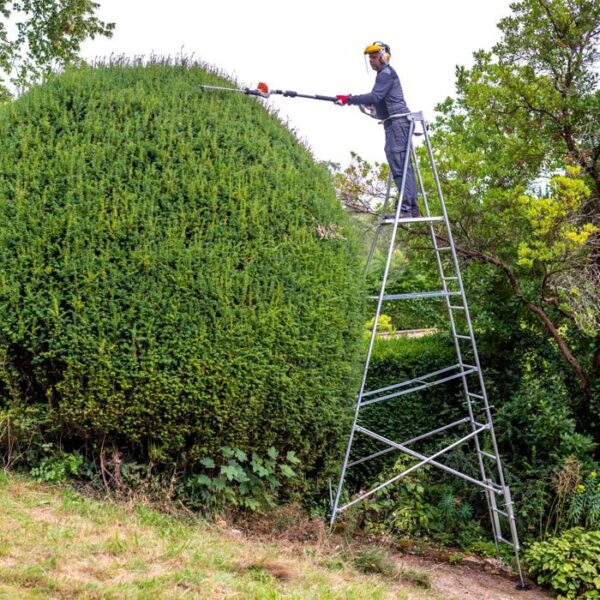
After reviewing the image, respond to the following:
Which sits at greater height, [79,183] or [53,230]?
[79,183]

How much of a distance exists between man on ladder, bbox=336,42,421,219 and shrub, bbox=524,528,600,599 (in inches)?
126

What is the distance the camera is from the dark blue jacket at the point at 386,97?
6242 millimetres

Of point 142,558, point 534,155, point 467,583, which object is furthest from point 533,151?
point 142,558

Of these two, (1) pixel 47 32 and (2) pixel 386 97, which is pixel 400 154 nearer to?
(2) pixel 386 97

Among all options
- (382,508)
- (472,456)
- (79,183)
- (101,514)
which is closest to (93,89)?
(79,183)

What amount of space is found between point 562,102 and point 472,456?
151 inches

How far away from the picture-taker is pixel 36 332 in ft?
16.9

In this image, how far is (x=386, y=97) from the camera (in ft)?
21.1

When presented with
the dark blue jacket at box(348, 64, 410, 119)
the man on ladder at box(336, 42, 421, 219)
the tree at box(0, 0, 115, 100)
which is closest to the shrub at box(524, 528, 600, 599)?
the man on ladder at box(336, 42, 421, 219)

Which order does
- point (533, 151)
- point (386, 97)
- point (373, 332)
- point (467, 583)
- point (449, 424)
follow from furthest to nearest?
point (533, 151), point (449, 424), point (386, 97), point (467, 583), point (373, 332)

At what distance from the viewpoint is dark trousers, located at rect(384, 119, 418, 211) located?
6.48m

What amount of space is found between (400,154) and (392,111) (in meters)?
0.39

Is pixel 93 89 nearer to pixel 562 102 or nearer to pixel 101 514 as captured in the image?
pixel 101 514

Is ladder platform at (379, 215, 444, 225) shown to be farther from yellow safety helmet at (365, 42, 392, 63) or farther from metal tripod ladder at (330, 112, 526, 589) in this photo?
yellow safety helmet at (365, 42, 392, 63)
